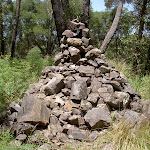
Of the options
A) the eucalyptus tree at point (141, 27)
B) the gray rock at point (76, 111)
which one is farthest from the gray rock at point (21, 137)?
the eucalyptus tree at point (141, 27)

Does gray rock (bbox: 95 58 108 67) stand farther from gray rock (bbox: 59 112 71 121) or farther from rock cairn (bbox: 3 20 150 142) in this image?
gray rock (bbox: 59 112 71 121)

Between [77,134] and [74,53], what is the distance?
198 centimetres

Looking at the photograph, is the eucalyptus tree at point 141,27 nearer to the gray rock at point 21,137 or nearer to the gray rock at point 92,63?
the gray rock at point 92,63

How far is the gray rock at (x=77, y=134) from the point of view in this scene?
99.4 inches

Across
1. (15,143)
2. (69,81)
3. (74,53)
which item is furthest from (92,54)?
(15,143)

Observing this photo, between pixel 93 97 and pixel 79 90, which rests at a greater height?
pixel 79 90

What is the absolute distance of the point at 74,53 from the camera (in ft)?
12.2

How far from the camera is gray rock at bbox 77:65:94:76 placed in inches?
137

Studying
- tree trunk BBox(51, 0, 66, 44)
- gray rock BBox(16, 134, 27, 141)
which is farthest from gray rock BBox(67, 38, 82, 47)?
gray rock BBox(16, 134, 27, 141)

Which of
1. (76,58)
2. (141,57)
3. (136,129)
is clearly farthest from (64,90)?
(141,57)

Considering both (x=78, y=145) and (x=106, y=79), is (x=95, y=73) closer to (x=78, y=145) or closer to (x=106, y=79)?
(x=106, y=79)

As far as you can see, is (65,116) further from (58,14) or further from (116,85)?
(58,14)

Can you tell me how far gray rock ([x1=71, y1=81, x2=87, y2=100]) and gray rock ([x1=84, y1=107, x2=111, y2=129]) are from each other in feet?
1.36

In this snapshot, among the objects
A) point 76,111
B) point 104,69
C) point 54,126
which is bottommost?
point 54,126
